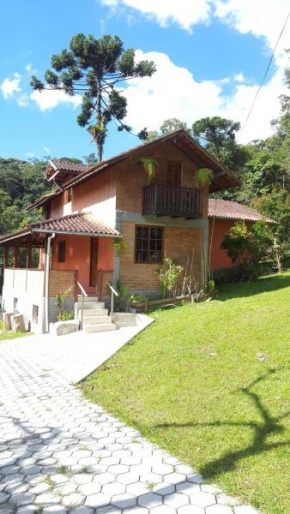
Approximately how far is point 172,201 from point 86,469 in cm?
1137

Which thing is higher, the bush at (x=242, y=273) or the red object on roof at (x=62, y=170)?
the red object on roof at (x=62, y=170)

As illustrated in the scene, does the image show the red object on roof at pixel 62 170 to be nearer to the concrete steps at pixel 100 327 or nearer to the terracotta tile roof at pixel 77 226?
the terracotta tile roof at pixel 77 226

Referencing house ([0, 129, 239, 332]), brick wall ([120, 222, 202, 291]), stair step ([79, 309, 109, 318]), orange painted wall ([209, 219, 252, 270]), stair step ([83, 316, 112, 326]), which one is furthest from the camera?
orange painted wall ([209, 219, 252, 270])

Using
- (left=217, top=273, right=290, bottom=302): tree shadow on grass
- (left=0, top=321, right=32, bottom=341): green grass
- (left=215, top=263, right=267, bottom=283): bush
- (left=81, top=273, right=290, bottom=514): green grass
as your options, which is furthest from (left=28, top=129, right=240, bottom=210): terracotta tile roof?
(left=81, top=273, right=290, bottom=514): green grass

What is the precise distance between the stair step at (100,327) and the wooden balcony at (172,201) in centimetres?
445

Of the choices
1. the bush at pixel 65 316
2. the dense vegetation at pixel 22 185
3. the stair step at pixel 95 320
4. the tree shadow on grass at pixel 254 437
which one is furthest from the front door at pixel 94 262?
the dense vegetation at pixel 22 185

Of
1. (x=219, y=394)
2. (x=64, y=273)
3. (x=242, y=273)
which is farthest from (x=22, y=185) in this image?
(x=219, y=394)

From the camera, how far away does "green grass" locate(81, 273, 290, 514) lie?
394cm

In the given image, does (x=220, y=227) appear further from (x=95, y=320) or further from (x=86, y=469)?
(x=86, y=469)

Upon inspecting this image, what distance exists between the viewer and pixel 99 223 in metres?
14.8

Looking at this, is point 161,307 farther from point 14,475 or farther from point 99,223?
point 14,475

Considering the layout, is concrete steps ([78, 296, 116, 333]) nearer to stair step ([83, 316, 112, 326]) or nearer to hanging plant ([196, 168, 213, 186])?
stair step ([83, 316, 112, 326])

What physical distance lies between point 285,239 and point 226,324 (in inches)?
485

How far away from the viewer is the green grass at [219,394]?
12.9ft
